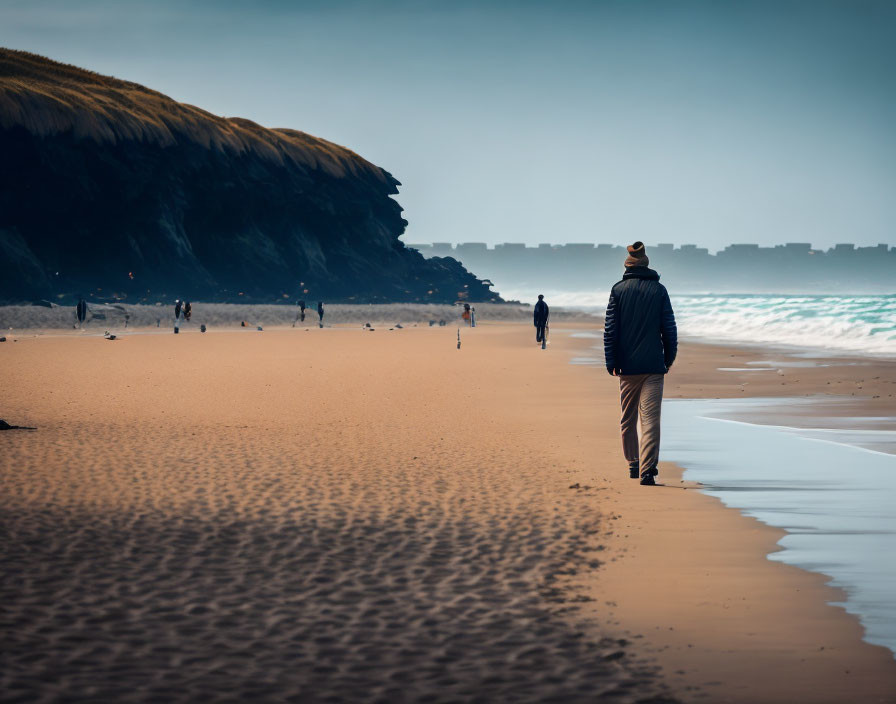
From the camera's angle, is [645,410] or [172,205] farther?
[172,205]

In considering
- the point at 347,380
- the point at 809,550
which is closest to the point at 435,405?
the point at 347,380

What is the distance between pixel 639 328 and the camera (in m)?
10.0

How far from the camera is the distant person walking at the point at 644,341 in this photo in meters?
9.98

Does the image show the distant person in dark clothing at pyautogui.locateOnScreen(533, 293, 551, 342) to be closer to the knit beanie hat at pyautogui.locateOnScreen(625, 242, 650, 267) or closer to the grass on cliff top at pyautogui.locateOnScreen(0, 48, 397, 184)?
the knit beanie hat at pyautogui.locateOnScreen(625, 242, 650, 267)

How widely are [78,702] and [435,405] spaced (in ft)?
44.7

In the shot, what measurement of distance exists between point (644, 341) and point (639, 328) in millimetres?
138

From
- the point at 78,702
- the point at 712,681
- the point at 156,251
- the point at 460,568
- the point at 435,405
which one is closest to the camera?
the point at 78,702

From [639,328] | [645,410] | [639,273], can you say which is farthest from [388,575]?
[639,273]

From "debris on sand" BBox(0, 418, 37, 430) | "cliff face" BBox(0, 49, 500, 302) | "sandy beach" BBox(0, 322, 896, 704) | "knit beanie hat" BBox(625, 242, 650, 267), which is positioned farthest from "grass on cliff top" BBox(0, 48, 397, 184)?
"knit beanie hat" BBox(625, 242, 650, 267)

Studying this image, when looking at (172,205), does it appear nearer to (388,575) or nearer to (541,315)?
(541,315)

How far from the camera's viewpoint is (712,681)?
4664 mm

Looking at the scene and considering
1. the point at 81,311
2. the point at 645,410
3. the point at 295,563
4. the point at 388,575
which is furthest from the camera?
the point at 81,311

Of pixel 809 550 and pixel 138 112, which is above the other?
pixel 138 112

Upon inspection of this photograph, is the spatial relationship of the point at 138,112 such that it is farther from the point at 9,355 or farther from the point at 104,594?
the point at 104,594
